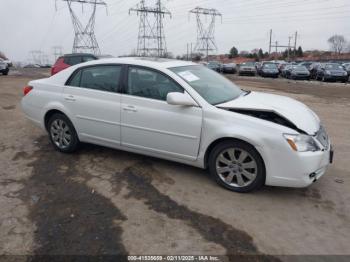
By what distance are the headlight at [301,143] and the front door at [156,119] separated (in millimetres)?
1078

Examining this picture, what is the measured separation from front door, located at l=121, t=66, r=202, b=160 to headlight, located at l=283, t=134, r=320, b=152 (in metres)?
1.08

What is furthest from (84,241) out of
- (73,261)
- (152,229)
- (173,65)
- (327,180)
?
(327,180)

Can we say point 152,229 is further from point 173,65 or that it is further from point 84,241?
point 173,65

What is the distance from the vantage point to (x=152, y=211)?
396 centimetres

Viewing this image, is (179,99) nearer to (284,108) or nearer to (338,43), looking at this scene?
(284,108)

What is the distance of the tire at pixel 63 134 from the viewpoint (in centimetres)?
575

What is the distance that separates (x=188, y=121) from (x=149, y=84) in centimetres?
85

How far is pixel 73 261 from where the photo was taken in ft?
10.0

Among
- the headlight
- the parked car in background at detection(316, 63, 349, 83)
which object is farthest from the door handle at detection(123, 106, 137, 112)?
the parked car in background at detection(316, 63, 349, 83)

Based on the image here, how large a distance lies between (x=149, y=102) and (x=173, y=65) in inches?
26.5

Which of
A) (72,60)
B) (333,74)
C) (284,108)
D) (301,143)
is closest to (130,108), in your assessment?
(284,108)

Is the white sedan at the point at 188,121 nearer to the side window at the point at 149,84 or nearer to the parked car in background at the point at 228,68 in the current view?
the side window at the point at 149,84

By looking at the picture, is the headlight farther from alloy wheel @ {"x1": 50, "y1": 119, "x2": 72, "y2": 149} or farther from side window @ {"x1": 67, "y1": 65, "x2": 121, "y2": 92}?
alloy wheel @ {"x1": 50, "y1": 119, "x2": 72, "y2": 149}

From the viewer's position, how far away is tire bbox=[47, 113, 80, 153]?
18.9 feet
